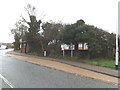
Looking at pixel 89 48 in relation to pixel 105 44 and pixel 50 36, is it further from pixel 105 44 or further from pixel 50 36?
pixel 50 36

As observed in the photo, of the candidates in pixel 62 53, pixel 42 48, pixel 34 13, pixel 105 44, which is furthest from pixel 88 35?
pixel 34 13

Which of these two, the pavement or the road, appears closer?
the road

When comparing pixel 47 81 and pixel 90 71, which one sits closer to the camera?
pixel 47 81

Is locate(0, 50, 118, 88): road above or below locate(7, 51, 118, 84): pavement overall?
above

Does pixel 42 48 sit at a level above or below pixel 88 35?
below

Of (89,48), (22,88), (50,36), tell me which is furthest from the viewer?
(50,36)

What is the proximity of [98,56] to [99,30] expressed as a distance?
11.5 ft

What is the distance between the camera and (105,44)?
1268 centimetres

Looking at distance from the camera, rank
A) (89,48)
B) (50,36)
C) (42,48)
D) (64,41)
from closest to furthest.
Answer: (89,48)
(64,41)
(50,36)
(42,48)

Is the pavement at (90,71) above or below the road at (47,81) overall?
below

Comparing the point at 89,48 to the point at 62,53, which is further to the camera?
the point at 62,53

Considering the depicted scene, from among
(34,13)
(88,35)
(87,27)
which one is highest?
(34,13)

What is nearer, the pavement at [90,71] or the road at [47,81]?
the road at [47,81]

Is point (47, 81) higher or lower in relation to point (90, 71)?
higher
